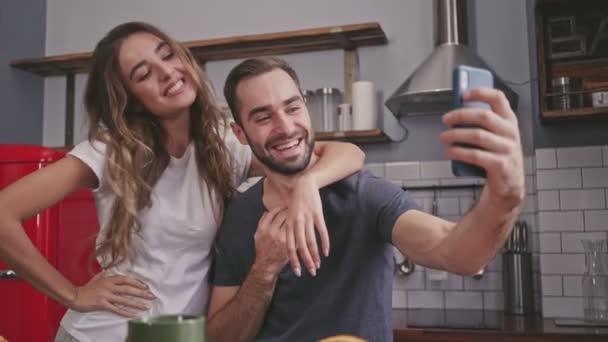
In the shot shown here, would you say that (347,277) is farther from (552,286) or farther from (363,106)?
(363,106)

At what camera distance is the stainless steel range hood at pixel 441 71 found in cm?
265

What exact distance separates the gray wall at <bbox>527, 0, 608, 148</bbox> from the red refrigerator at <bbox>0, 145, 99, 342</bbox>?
79.2 inches

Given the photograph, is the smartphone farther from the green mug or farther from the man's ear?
the man's ear

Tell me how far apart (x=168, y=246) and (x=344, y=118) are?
1567 millimetres

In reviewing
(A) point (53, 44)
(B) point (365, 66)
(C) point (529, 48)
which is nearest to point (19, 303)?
(A) point (53, 44)

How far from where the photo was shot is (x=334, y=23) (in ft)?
10.7

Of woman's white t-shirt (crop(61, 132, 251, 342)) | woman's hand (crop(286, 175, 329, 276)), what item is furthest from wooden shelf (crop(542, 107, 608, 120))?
woman's hand (crop(286, 175, 329, 276))

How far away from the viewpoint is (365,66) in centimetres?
319

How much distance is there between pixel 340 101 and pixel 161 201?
167 centimetres

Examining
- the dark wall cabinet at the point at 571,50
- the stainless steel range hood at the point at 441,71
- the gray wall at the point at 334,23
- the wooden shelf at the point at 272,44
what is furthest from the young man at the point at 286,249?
the gray wall at the point at 334,23

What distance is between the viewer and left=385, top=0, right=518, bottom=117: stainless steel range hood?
2.65 metres

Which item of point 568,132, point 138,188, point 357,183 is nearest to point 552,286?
point 568,132

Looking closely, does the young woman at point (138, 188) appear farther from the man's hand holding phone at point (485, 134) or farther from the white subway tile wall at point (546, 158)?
the white subway tile wall at point (546, 158)

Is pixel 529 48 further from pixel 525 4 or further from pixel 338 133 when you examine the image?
pixel 338 133
